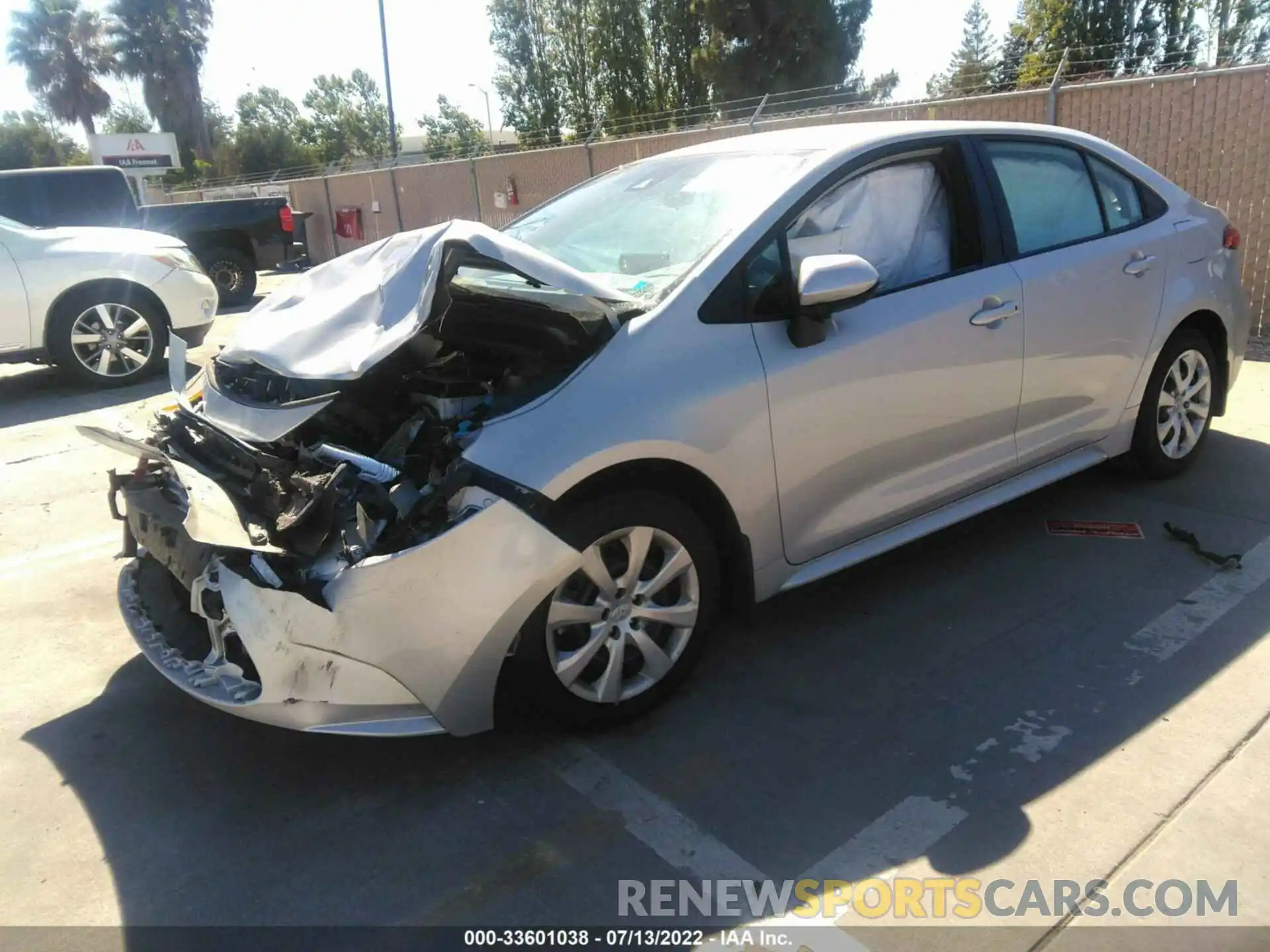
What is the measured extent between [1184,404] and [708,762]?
3279 mm

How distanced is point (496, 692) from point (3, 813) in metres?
1.42

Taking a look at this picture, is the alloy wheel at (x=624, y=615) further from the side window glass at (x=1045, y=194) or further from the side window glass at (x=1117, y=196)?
the side window glass at (x=1117, y=196)

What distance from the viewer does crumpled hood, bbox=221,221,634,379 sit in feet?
9.78

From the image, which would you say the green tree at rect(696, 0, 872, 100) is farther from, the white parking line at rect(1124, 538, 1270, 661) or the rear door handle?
the white parking line at rect(1124, 538, 1270, 661)

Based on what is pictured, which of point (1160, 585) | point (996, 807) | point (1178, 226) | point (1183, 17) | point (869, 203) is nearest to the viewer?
point (996, 807)

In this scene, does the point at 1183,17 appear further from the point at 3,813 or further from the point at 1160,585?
the point at 3,813

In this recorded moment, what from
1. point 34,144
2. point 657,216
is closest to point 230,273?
point 657,216

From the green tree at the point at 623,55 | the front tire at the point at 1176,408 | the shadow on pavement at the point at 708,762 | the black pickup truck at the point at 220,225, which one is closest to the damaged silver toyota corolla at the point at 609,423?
the shadow on pavement at the point at 708,762

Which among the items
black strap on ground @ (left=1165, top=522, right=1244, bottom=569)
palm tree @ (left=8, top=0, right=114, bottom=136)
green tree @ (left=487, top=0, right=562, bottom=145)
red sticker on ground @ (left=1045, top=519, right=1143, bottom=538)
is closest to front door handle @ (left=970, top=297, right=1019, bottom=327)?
red sticker on ground @ (left=1045, top=519, right=1143, bottom=538)

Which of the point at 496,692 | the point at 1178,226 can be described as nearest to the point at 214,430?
the point at 496,692

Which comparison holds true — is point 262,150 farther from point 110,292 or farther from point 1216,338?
point 1216,338

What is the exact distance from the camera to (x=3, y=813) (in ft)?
9.50

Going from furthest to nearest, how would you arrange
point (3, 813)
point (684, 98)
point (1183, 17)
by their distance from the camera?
1. point (684, 98)
2. point (1183, 17)
3. point (3, 813)

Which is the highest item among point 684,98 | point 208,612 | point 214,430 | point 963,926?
point 684,98
